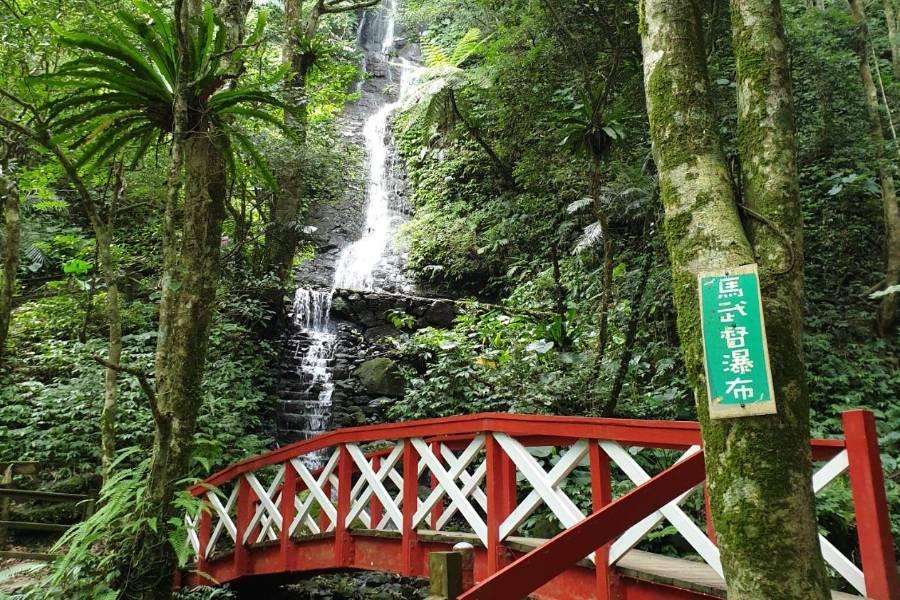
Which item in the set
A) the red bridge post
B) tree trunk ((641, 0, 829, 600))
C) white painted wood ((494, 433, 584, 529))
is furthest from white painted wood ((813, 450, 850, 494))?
the red bridge post

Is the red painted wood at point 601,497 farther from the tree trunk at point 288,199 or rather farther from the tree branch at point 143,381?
the tree trunk at point 288,199

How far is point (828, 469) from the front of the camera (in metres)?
2.43

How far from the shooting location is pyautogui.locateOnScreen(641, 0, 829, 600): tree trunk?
5.71ft

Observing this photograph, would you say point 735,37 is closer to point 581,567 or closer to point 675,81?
point 675,81

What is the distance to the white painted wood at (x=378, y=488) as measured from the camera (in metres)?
4.38

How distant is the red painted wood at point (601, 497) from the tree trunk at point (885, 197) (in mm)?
6578

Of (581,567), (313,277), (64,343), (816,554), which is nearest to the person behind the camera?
(816,554)

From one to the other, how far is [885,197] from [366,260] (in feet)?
34.6

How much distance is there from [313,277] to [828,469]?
42.4 feet

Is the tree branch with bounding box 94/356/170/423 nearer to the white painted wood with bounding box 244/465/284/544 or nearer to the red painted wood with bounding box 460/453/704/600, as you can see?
the white painted wood with bounding box 244/465/284/544

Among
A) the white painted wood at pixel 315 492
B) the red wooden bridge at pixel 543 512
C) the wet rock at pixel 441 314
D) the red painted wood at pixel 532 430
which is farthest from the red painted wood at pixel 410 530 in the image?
the wet rock at pixel 441 314

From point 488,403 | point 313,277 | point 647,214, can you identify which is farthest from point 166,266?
point 313,277

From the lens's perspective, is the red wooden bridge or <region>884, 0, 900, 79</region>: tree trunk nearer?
the red wooden bridge

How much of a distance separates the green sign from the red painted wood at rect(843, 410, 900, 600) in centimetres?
79
